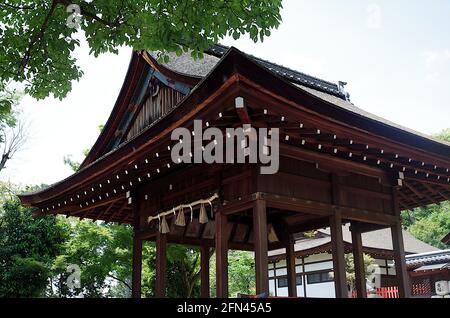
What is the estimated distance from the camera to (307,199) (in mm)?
6707

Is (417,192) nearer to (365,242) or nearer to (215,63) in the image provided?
(215,63)

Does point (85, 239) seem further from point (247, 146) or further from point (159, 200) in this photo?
point (247, 146)

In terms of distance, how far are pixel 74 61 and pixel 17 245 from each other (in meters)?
11.5

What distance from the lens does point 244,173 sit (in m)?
6.41

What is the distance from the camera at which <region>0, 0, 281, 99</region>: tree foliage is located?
509cm

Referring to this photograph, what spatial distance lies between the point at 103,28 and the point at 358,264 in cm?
594

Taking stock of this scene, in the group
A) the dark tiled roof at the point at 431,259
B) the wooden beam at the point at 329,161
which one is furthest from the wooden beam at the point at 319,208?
the dark tiled roof at the point at 431,259

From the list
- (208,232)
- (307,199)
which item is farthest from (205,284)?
(307,199)

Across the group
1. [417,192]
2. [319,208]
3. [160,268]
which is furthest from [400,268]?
[160,268]

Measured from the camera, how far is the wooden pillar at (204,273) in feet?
31.3

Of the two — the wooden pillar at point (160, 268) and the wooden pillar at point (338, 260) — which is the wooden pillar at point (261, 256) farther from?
the wooden pillar at point (160, 268)

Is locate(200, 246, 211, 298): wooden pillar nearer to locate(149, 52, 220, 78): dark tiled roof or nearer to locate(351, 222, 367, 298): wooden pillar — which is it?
locate(351, 222, 367, 298): wooden pillar

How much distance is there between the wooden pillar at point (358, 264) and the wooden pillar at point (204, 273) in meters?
3.15
